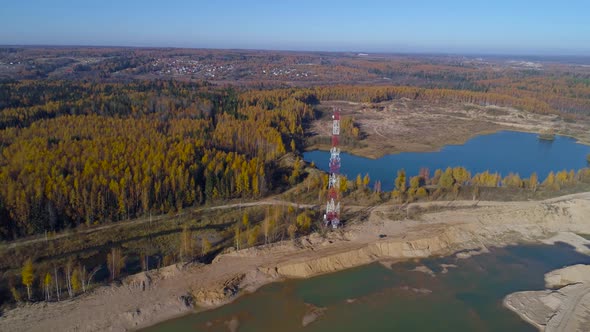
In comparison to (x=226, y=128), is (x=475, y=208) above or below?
below

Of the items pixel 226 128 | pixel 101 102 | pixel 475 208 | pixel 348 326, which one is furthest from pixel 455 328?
pixel 101 102

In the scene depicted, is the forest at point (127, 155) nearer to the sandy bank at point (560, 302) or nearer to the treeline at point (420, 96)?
the sandy bank at point (560, 302)

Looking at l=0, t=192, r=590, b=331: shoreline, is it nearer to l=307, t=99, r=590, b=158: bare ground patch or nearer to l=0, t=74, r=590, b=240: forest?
l=0, t=74, r=590, b=240: forest

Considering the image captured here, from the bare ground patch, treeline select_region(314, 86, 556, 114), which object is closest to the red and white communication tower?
the bare ground patch

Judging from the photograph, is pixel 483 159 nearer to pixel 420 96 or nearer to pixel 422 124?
pixel 422 124

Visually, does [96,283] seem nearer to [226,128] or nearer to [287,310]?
[287,310]

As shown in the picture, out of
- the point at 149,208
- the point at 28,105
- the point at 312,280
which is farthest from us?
the point at 28,105
